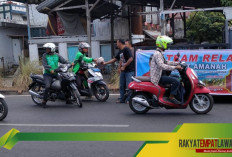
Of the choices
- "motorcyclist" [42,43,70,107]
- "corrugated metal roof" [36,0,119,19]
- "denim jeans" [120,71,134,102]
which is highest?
"corrugated metal roof" [36,0,119,19]

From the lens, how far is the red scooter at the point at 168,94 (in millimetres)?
7617

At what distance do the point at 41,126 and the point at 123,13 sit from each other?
14396 mm

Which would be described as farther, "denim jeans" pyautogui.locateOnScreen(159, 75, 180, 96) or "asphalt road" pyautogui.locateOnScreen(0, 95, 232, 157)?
"denim jeans" pyautogui.locateOnScreen(159, 75, 180, 96)

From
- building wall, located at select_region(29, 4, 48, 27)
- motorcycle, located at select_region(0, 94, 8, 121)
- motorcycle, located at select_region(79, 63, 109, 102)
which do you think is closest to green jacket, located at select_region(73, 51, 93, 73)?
motorcycle, located at select_region(79, 63, 109, 102)

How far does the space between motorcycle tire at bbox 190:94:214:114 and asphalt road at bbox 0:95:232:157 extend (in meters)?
0.14

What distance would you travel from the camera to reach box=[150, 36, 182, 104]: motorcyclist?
24.8 feet

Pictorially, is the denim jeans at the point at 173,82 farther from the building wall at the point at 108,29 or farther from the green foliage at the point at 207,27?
the green foliage at the point at 207,27

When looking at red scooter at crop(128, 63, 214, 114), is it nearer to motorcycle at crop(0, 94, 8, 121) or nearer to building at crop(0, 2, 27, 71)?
motorcycle at crop(0, 94, 8, 121)

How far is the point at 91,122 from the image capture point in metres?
7.46

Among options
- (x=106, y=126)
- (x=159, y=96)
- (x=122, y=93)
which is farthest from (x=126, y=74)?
(x=106, y=126)

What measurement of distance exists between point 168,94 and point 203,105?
0.84 metres

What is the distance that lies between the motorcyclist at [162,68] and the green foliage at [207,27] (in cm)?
1747

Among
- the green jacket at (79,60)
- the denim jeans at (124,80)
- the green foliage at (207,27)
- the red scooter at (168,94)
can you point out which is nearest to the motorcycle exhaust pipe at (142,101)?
the red scooter at (168,94)

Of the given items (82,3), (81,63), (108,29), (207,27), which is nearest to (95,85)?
(81,63)
